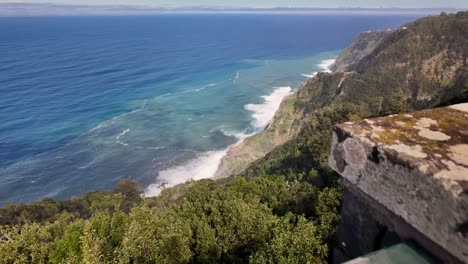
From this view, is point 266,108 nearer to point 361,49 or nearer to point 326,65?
point 326,65

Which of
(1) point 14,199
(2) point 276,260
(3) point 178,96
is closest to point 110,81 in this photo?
(3) point 178,96

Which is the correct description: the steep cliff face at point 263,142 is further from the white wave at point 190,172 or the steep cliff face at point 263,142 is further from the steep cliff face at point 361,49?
the steep cliff face at point 361,49

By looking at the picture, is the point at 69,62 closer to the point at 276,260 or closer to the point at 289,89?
the point at 289,89

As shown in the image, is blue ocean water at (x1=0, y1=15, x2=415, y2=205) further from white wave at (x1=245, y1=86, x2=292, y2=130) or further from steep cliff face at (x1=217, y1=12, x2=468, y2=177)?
steep cliff face at (x1=217, y1=12, x2=468, y2=177)

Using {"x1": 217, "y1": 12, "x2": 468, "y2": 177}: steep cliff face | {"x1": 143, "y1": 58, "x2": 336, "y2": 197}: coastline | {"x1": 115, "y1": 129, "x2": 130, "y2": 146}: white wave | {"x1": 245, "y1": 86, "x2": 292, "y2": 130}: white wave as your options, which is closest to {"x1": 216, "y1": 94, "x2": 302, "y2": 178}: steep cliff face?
{"x1": 217, "y1": 12, "x2": 468, "y2": 177}: steep cliff face

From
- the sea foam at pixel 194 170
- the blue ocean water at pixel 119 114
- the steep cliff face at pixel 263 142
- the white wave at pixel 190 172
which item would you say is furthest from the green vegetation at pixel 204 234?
the blue ocean water at pixel 119 114

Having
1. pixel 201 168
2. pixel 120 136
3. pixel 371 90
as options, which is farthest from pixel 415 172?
pixel 371 90
